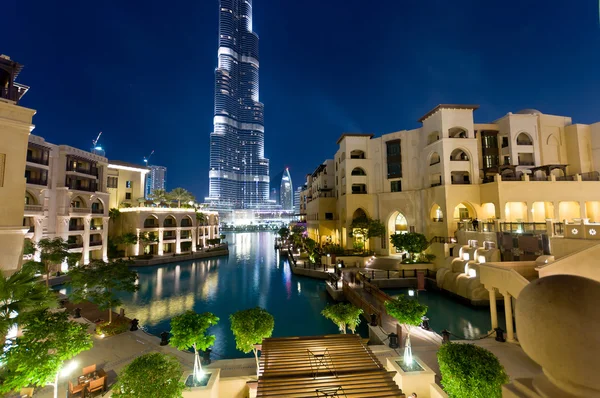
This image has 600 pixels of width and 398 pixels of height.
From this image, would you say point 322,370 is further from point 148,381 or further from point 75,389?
point 75,389

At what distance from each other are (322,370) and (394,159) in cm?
3611

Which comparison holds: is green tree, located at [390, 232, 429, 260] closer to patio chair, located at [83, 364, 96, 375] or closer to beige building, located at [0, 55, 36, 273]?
patio chair, located at [83, 364, 96, 375]

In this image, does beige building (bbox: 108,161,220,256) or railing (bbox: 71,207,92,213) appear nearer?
railing (bbox: 71,207,92,213)

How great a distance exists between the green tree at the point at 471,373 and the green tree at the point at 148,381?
7.30 meters

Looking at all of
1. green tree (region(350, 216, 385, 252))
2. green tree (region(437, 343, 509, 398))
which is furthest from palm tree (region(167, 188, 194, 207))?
green tree (region(437, 343, 509, 398))

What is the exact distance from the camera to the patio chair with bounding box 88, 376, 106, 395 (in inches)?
382

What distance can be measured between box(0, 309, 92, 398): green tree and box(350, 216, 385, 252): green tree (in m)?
32.5

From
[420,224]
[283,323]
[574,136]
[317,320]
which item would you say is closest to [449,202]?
[420,224]

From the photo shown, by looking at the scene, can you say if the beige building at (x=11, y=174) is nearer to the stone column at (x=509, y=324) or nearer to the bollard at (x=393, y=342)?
the bollard at (x=393, y=342)

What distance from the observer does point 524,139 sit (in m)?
34.2

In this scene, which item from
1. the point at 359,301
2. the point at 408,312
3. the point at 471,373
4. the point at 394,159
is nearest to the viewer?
the point at 471,373

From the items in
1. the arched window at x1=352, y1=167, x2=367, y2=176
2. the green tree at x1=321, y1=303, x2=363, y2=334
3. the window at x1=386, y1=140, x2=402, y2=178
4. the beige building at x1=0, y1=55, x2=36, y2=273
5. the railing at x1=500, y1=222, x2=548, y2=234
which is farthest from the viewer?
the arched window at x1=352, y1=167, x2=367, y2=176

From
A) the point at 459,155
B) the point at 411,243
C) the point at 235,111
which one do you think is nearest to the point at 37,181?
the point at 411,243

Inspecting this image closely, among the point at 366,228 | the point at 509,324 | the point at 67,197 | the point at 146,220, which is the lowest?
the point at 509,324
